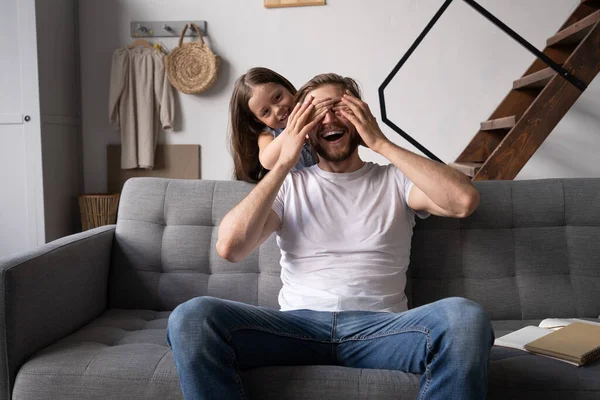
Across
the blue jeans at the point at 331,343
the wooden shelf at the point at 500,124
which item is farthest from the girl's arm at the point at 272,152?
the wooden shelf at the point at 500,124

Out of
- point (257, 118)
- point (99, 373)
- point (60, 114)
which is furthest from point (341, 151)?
point (60, 114)

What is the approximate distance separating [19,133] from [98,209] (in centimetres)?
70

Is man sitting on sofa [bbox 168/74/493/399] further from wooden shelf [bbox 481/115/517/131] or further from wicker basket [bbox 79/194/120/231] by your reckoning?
wicker basket [bbox 79/194/120/231]

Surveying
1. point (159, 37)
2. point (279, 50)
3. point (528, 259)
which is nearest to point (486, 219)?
point (528, 259)

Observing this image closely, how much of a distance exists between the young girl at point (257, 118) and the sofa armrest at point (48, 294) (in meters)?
0.57

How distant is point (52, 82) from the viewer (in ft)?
13.6

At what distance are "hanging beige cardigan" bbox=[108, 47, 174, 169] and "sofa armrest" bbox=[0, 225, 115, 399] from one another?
2257 millimetres

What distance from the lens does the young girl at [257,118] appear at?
227cm

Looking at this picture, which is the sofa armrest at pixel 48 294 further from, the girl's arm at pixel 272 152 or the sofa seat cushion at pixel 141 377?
the girl's arm at pixel 272 152

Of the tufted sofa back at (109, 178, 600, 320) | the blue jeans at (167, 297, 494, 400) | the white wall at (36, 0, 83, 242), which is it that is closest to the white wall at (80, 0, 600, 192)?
the white wall at (36, 0, 83, 242)

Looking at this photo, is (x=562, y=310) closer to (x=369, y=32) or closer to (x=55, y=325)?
(x=55, y=325)

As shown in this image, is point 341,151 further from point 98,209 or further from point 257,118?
point 98,209

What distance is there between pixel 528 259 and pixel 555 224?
0.16 meters

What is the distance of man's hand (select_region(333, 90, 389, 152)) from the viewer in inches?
72.5
